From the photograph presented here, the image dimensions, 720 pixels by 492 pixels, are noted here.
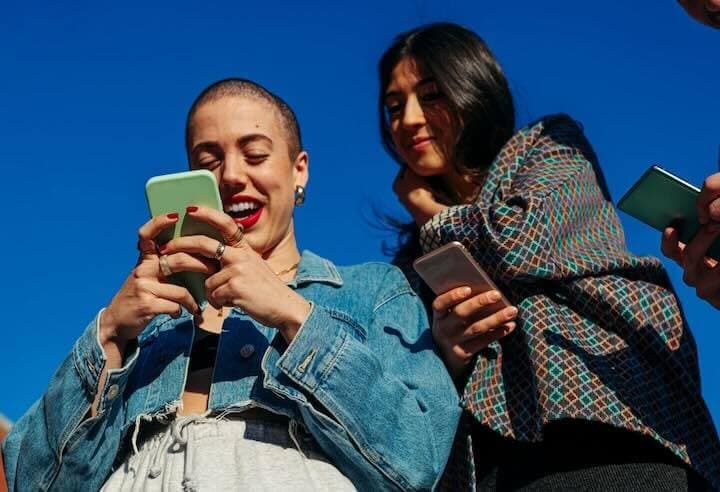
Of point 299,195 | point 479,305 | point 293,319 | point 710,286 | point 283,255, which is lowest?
point 710,286

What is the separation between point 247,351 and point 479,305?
881 mm

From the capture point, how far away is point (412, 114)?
473 centimetres

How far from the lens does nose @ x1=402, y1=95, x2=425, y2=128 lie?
4.70 m

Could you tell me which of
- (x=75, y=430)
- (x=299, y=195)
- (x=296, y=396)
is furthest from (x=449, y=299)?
(x=75, y=430)

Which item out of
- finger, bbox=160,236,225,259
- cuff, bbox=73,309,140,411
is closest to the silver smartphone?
finger, bbox=160,236,225,259

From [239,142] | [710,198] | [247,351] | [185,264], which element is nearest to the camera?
[710,198]

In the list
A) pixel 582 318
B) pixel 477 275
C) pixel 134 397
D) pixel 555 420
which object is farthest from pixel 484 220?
pixel 134 397

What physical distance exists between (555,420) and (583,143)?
1356 millimetres

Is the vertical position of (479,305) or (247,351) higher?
(247,351)

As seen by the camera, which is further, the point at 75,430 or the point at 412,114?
the point at 412,114

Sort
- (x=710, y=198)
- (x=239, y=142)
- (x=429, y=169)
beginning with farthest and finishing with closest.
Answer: (x=429, y=169) → (x=239, y=142) → (x=710, y=198)

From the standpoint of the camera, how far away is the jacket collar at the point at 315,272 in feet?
13.3

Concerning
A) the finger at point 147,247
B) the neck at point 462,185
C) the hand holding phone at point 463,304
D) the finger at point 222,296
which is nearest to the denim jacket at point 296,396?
the hand holding phone at point 463,304

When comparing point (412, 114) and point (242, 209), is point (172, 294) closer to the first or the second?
point (242, 209)
